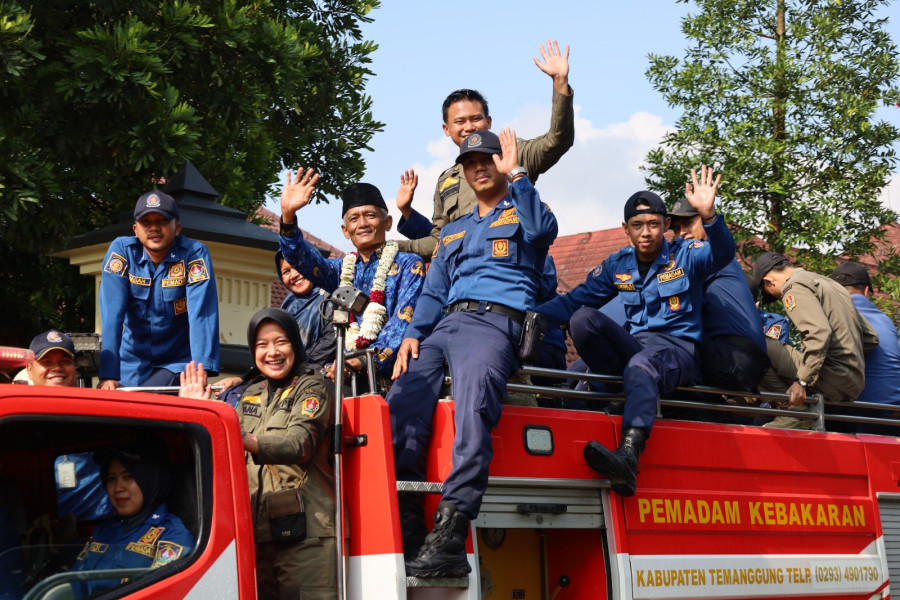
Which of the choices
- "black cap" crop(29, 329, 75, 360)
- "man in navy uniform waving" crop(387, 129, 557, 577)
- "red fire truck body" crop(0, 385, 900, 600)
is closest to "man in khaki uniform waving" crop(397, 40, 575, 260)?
"man in navy uniform waving" crop(387, 129, 557, 577)

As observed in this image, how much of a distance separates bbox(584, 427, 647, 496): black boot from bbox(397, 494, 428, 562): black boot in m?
0.77

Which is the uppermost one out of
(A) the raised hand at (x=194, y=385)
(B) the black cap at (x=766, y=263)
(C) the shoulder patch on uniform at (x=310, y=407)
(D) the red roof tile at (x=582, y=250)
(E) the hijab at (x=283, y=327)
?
(D) the red roof tile at (x=582, y=250)

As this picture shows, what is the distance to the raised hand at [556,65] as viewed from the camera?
5512mm

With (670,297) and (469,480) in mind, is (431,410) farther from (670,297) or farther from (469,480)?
(670,297)

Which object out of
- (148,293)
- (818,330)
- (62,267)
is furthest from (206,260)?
(62,267)

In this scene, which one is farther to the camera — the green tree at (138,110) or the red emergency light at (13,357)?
the green tree at (138,110)

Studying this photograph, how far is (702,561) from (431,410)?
1418 millimetres

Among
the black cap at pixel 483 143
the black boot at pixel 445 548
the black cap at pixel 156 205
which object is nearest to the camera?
the black boot at pixel 445 548

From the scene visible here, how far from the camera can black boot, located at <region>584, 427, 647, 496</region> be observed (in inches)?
175

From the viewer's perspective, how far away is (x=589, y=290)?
584 cm

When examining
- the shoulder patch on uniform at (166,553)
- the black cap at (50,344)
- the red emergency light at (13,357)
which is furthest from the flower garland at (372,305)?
the shoulder patch on uniform at (166,553)

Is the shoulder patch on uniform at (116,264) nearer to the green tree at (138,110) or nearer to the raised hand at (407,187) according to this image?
the raised hand at (407,187)

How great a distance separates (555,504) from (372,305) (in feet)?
4.89

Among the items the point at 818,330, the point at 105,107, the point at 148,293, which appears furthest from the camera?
the point at 105,107
